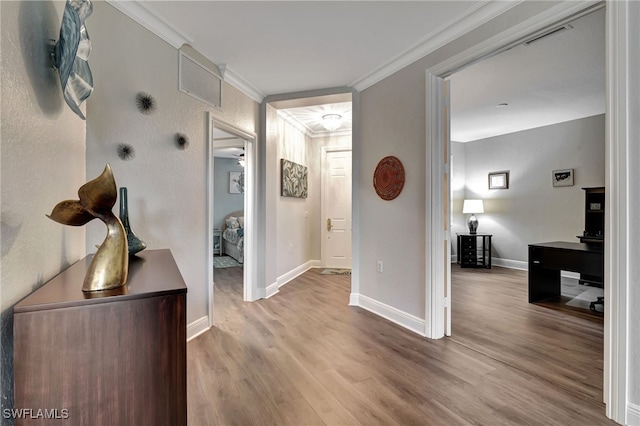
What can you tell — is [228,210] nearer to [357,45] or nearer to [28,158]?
[357,45]

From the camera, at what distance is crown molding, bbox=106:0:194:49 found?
2.14m

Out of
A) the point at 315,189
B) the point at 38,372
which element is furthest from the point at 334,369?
the point at 315,189

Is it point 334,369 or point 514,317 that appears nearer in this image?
point 334,369

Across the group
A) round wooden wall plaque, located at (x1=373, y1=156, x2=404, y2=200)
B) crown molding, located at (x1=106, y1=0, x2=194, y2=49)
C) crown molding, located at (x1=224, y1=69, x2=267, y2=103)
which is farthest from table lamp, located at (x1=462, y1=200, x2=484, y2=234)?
crown molding, located at (x1=106, y1=0, x2=194, y2=49)

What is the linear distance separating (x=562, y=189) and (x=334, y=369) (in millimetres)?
5440

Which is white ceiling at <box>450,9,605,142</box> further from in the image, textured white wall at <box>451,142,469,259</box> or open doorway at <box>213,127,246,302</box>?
open doorway at <box>213,127,246,302</box>

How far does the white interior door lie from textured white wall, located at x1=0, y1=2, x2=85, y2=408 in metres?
4.88

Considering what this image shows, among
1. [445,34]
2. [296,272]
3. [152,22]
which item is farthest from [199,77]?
[296,272]

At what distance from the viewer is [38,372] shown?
795 mm

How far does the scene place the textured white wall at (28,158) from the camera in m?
0.88

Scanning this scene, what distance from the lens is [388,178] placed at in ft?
10.7

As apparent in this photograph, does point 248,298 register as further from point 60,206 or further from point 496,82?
point 496,82

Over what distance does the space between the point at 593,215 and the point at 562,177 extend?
83cm

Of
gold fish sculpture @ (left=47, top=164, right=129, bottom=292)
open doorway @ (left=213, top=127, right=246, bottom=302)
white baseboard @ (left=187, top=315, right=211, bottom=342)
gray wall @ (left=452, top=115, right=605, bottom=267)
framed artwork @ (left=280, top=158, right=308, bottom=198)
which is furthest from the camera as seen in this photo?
open doorway @ (left=213, top=127, right=246, bottom=302)
